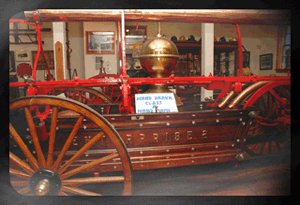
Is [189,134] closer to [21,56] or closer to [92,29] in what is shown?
[21,56]

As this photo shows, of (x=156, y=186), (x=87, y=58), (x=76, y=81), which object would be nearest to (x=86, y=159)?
(x=156, y=186)

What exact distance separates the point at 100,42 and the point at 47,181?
4.71 m

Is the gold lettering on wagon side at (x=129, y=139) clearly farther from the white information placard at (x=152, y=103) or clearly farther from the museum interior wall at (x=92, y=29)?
the museum interior wall at (x=92, y=29)

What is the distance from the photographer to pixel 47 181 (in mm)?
847

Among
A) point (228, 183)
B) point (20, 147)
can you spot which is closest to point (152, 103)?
point (228, 183)

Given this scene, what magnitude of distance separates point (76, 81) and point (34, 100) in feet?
1.94

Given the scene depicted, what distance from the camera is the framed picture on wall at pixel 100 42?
192 inches

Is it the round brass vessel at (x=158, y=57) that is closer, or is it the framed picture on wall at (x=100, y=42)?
the round brass vessel at (x=158, y=57)

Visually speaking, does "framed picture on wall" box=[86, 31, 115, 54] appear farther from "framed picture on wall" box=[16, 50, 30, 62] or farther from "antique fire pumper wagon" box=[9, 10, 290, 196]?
"antique fire pumper wagon" box=[9, 10, 290, 196]

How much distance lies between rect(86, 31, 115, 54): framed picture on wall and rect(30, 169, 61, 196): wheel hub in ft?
14.7

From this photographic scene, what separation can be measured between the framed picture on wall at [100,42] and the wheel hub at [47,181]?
449 cm

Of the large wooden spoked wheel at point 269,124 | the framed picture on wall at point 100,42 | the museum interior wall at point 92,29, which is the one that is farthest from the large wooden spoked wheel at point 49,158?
the framed picture on wall at point 100,42

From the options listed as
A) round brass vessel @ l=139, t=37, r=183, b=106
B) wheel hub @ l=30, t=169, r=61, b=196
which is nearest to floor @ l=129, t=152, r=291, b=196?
wheel hub @ l=30, t=169, r=61, b=196
